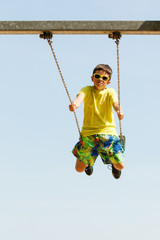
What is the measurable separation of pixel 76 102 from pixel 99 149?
0.96 meters

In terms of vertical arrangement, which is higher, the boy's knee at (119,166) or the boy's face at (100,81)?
the boy's face at (100,81)

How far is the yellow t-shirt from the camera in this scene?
22.6 feet

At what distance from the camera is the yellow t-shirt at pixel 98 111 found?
690 centimetres

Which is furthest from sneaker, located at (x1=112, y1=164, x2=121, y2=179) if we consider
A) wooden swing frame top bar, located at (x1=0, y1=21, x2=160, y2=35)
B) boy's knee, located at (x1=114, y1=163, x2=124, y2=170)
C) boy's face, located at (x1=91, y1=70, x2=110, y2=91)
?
wooden swing frame top bar, located at (x1=0, y1=21, x2=160, y2=35)

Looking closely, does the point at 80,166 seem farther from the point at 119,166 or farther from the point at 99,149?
the point at 119,166

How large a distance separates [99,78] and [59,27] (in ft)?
3.59

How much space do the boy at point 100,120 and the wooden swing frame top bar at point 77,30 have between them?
81cm

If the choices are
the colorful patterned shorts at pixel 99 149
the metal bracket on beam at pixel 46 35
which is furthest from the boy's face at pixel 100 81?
the metal bracket on beam at pixel 46 35

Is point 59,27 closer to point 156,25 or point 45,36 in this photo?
point 45,36

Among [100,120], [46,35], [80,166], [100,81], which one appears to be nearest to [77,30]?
[46,35]

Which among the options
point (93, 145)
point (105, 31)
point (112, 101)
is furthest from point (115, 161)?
point (105, 31)

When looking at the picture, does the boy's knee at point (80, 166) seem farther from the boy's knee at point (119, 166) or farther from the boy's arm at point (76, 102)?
the boy's arm at point (76, 102)

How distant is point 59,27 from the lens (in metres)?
6.19

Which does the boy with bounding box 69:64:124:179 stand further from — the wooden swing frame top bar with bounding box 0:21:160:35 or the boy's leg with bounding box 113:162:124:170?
the wooden swing frame top bar with bounding box 0:21:160:35
